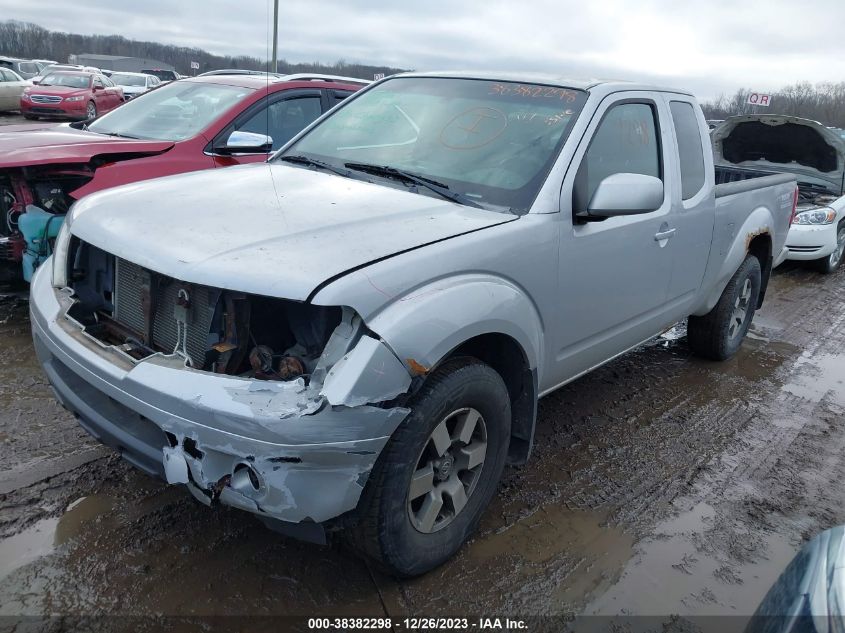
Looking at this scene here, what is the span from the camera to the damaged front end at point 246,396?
2.09 metres

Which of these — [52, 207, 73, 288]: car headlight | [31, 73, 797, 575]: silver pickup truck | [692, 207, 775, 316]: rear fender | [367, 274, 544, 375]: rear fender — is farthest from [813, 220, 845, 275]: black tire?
[52, 207, 73, 288]: car headlight

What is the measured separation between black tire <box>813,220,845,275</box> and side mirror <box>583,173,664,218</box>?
7157 millimetres

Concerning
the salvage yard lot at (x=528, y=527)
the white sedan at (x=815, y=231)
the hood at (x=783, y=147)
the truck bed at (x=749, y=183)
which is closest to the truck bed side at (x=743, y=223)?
the truck bed at (x=749, y=183)

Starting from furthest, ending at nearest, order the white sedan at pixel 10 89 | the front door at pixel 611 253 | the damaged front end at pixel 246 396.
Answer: the white sedan at pixel 10 89
the front door at pixel 611 253
the damaged front end at pixel 246 396

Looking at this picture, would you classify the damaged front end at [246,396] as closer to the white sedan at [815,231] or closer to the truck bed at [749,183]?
the truck bed at [749,183]

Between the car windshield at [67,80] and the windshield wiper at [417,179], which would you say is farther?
the car windshield at [67,80]

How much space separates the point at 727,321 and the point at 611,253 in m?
2.27

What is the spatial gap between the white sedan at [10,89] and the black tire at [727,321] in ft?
75.4

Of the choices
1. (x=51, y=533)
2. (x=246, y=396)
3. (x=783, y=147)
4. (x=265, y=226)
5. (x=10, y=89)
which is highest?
(x=783, y=147)

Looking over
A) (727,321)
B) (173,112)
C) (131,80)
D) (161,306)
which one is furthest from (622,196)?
(131,80)

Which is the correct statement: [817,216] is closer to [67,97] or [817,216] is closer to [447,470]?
[447,470]

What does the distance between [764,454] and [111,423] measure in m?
3.45

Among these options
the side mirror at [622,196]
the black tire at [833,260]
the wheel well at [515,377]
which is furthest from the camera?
the black tire at [833,260]

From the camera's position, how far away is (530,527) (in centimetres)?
309
